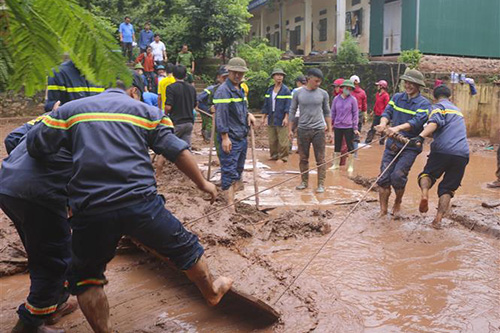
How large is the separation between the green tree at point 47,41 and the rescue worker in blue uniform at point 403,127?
4.85m

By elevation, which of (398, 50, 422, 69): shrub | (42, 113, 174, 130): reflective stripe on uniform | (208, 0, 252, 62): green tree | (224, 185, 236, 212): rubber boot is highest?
(208, 0, 252, 62): green tree

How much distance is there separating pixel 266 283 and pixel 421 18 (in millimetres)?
16448

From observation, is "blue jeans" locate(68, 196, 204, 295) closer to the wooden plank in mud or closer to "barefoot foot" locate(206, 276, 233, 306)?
"barefoot foot" locate(206, 276, 233, 306)

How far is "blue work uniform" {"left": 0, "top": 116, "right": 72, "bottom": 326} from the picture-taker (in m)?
2.76

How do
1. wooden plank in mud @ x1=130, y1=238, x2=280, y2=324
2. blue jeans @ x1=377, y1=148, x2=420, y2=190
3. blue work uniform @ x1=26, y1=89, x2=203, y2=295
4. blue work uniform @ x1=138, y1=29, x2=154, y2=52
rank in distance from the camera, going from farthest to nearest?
blue work uniform @ x1=138, y1=29, x2=154, y2=52
blue jeans @ x1=377, y1=148, x2=420, y2=190
wooden plank in mud @ x1=130, y1=238, x2=280, y2=324
blue work uniform @ x1=26, y1=89, x2=203, y2=295

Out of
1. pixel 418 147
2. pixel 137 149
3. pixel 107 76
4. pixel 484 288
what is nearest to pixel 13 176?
pixel 137 149

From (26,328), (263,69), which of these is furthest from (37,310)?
(263,69)

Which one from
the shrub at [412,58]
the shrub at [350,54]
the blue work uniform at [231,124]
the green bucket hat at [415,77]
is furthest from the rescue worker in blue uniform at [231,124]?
the shrub at [350,54]

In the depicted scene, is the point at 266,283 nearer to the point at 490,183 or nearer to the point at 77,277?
the point at 77,277

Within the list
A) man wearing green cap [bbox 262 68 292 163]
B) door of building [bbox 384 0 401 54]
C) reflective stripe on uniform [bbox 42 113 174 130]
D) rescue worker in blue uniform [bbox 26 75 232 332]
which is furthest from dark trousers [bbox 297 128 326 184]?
door of building [bbox 384 0 401 54]

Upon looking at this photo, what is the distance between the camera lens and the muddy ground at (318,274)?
3312mm

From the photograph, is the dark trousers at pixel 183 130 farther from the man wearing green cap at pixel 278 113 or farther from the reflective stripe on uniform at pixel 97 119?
the reflective stripe on uniform at pixel 97 119

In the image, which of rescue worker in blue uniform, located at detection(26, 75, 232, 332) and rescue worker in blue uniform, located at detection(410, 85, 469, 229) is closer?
rescue worker in blue uniform, located at detection(26, 75, 232, 332)

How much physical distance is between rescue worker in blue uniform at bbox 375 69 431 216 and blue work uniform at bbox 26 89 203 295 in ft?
12.2
